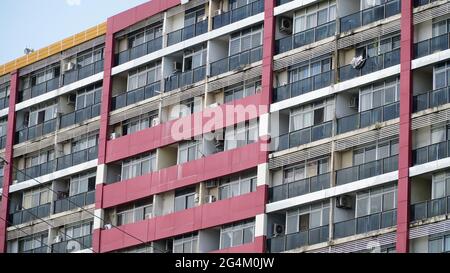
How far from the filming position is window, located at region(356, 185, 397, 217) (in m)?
62.5

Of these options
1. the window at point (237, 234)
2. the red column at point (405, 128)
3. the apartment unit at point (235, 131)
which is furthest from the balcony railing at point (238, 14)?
the window at point (237, 234)

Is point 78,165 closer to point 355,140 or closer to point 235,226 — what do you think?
point 235,226

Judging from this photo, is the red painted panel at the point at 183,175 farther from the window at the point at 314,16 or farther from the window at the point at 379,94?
the window at the point at 379,94

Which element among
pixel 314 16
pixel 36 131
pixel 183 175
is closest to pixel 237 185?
pixel 183 175

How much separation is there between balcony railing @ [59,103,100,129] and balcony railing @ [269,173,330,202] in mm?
15478

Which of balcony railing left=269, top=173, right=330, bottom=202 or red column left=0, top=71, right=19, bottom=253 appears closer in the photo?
balcony railing left=269, top=173, right=330, bottom=202

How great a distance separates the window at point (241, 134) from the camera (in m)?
70.2

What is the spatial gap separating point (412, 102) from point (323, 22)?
7610 mm

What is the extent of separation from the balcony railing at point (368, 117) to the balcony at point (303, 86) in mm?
2228

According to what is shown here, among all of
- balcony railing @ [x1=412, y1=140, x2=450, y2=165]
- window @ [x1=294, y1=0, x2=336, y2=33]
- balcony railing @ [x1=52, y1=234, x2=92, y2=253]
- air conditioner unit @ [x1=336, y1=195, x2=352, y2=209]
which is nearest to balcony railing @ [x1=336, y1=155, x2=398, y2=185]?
air conditioner unit @ [x1=336, y1=195, x2=352, y2=209]

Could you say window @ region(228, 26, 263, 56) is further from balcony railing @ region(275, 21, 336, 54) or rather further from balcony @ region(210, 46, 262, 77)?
balcony railing @ region(275, 21, 336, 54)
